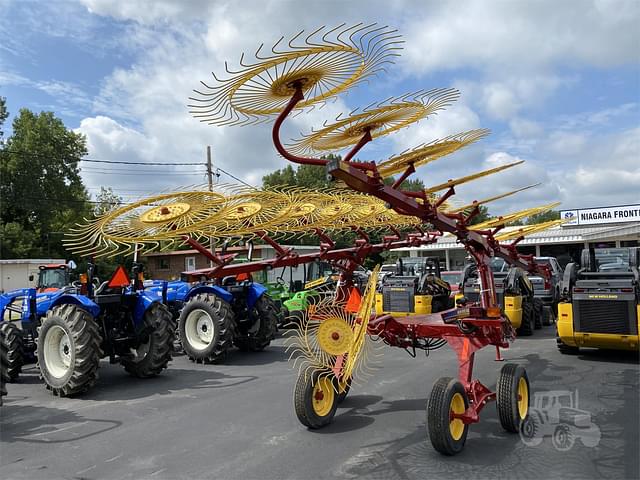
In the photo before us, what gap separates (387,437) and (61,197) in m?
39.3

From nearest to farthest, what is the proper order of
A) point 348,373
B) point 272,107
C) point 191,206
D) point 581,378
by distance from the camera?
point 272,107 < point 348,373 < point 191,206 < point 581,378

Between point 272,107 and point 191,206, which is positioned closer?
point 272,107

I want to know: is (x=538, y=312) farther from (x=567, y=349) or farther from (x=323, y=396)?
(x=323, y=396)

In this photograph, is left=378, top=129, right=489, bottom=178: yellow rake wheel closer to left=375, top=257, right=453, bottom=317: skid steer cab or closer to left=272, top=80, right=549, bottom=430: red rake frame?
left=272, top=80, right=549, bottom=430: red rake frame

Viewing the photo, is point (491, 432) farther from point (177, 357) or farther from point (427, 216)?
point (177, 357)

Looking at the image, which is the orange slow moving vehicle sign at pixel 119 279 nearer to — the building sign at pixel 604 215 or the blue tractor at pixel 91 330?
the blue tractor at pixel 91 330

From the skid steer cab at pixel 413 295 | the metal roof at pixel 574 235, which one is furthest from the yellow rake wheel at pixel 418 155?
the metal roof at pixel 574 235

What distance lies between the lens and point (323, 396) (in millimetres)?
5516

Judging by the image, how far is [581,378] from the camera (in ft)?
24.6

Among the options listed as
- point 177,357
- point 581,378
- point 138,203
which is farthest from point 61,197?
point 581,378

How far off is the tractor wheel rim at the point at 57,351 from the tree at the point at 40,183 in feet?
102

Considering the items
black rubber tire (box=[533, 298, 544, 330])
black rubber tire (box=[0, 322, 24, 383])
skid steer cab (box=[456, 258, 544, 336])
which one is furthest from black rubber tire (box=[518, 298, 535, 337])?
black rubber tire (box=[0, 322, 24, 383])

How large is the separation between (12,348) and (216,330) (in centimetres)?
323

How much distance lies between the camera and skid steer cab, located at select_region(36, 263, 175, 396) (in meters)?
7.04
